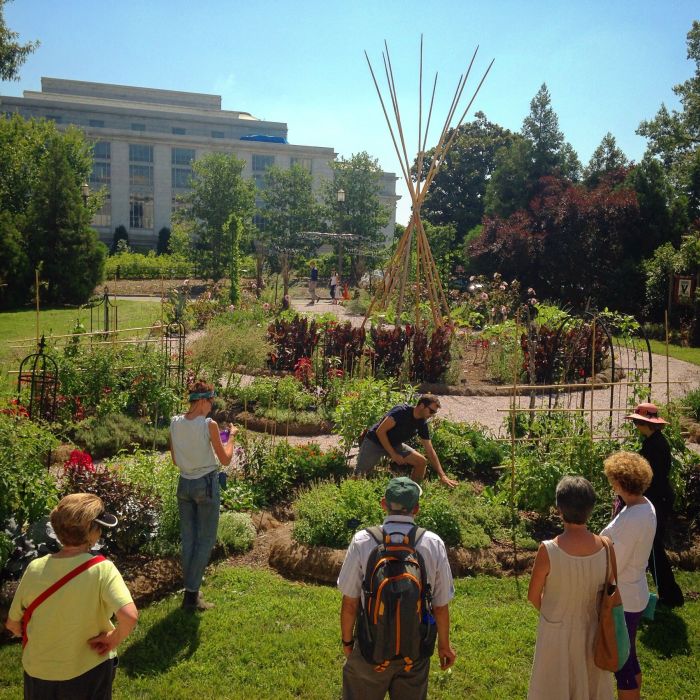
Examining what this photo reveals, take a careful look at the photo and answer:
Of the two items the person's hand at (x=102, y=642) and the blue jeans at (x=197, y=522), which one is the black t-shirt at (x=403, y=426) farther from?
the person's hand at (x=102, y=642)

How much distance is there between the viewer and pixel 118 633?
280cm

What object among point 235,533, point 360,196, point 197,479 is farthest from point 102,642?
point 360,196

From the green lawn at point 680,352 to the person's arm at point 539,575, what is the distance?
13.8m

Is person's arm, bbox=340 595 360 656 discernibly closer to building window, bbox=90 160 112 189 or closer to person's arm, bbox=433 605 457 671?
person's arm, bbox=433 605 457 671

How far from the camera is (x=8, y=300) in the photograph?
21531 mm

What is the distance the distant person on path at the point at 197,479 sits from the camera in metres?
4.61

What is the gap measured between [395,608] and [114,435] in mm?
6216

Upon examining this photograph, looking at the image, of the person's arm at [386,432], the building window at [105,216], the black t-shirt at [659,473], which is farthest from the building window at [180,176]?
the black t-shirt at [659,473]

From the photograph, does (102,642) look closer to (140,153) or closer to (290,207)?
(290,207)

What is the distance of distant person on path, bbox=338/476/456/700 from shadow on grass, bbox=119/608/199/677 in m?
1.46

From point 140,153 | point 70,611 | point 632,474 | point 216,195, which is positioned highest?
point 140,153

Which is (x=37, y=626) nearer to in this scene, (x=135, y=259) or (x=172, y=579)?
(x=172, y=579)

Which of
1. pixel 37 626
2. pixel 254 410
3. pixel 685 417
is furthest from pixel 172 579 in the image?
pixel 685 417

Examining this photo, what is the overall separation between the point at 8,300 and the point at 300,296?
407 inches
